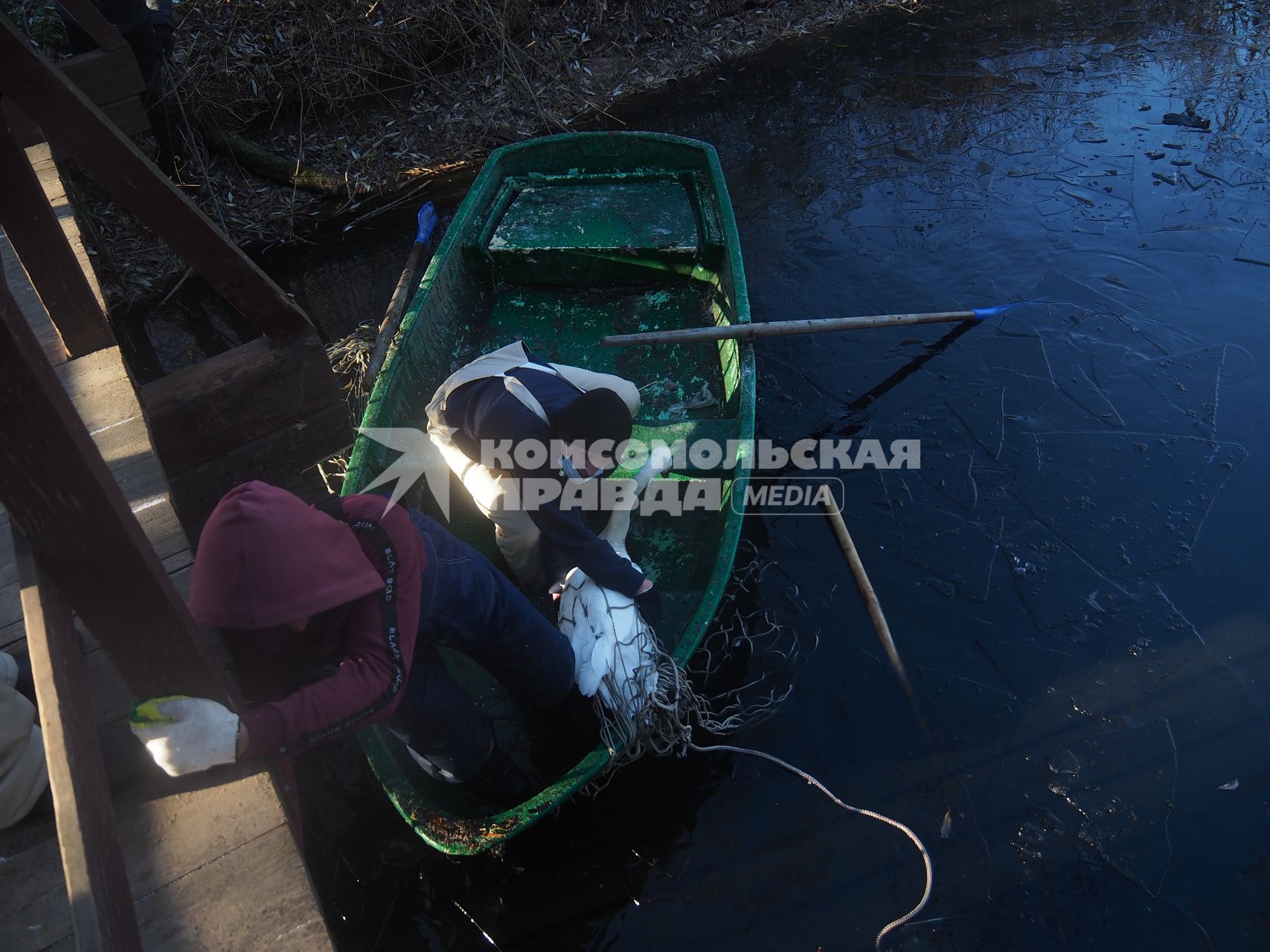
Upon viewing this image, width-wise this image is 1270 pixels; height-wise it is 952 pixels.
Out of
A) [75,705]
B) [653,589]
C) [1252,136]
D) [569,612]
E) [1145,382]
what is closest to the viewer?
[75,705]

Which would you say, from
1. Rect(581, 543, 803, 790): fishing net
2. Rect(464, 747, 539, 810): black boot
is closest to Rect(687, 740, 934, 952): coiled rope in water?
Rect(581, 543, 803, 790): fishing net

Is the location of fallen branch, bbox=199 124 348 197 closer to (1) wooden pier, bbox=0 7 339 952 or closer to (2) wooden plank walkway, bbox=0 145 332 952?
(1) wooden pier, bbox=0 7 339 952

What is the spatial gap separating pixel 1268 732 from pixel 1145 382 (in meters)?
2.59

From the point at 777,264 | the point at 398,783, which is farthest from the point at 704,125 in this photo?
the point at 398,783

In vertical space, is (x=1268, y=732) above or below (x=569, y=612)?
below

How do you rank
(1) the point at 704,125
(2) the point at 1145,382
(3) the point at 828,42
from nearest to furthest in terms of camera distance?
1. (2) the point at 1145,382
2. (1) the point at 704,125
3. (3) the point at 828,42

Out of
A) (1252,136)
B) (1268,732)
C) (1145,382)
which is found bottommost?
(1268,732)

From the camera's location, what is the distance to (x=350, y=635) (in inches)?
95.8

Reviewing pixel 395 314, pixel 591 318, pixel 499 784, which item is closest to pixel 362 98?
pixel 395 314

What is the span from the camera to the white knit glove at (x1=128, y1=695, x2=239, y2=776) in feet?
6.32

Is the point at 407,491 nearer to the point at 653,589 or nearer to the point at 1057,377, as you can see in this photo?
the point at 653,589

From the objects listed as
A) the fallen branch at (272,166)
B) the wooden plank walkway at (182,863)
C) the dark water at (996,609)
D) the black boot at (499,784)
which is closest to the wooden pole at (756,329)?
the dark water at (996,609)

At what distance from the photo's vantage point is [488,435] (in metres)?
3.58

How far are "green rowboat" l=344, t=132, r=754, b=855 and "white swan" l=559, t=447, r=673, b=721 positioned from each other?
20cm
